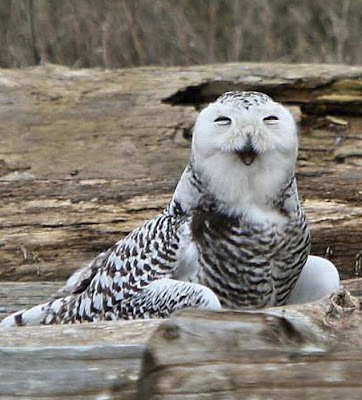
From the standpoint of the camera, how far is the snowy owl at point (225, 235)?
3.79 m

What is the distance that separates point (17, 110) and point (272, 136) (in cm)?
211

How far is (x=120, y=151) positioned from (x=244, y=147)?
1765 millimetres

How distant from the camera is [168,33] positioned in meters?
8.99

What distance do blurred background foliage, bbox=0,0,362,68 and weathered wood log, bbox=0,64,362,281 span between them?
9.31ft

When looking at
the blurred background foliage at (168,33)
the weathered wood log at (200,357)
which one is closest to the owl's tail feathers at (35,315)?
the weathered wood log at (200,357)

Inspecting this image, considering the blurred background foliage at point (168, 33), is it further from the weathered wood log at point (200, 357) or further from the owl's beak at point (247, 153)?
the weathered wood log at point (200, 357)

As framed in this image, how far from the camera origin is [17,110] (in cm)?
556

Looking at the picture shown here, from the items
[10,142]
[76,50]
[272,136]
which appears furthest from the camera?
[76,50]

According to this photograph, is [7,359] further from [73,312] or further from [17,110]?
[17,110]

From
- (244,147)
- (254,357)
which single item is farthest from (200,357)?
(244,147)

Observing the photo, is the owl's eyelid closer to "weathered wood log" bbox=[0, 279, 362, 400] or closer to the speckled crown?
the speckled crown

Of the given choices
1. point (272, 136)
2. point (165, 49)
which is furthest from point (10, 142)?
point (165, 49)

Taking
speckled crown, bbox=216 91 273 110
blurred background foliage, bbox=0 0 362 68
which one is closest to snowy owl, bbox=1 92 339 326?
speckled crown, bbox=216 91 273 110

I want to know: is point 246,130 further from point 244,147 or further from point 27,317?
point 27,317
